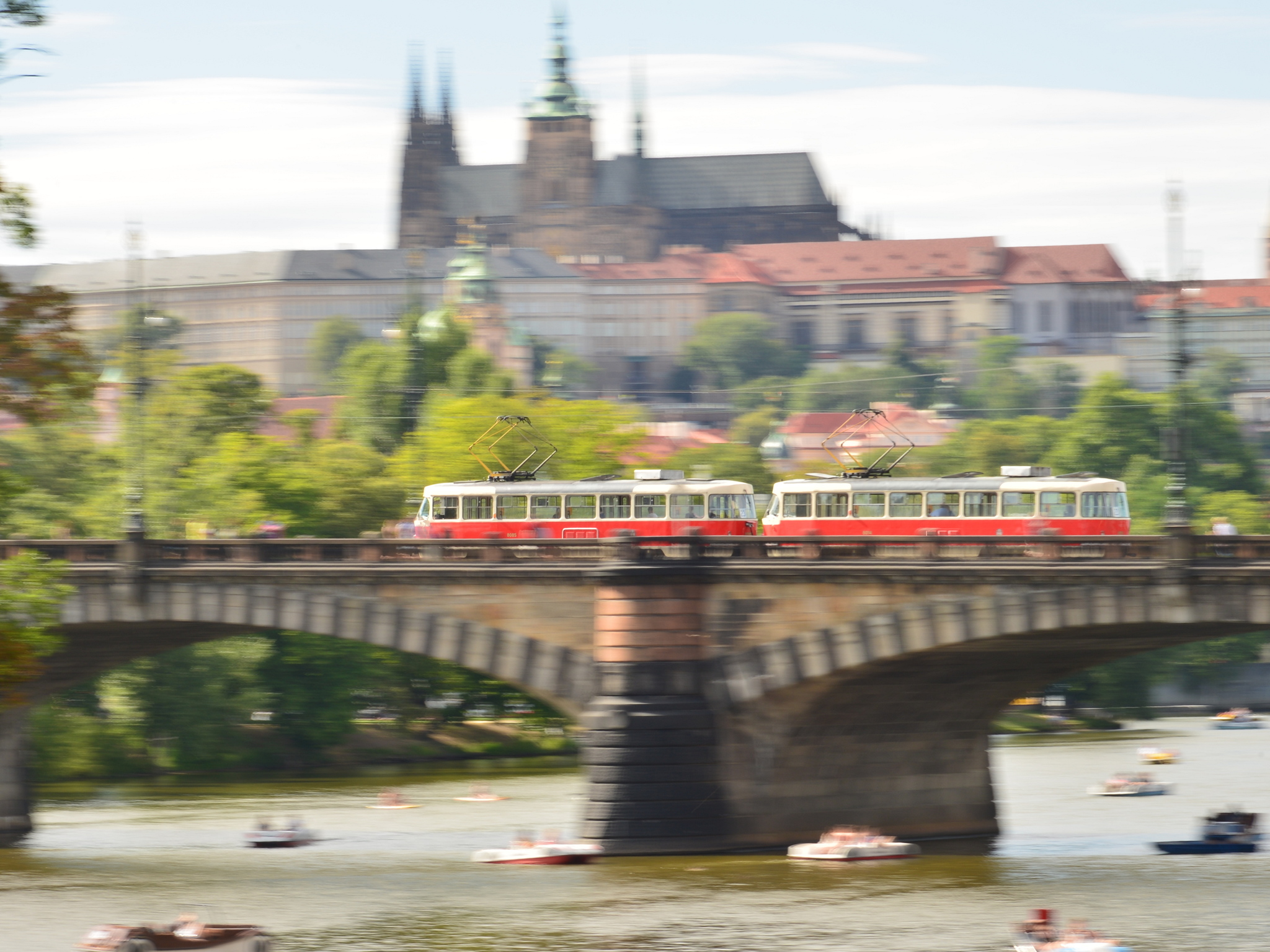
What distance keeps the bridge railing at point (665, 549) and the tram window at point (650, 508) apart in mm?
5972

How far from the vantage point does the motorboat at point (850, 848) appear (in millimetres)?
49281

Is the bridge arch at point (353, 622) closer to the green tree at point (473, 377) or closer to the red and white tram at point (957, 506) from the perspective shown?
the red and white tram at point (957, 506)

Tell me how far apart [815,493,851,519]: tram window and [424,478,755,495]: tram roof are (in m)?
2.05

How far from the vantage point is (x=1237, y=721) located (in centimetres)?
10962

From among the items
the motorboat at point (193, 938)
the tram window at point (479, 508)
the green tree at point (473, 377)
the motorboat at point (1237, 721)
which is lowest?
the motorboat at point (193, 938)

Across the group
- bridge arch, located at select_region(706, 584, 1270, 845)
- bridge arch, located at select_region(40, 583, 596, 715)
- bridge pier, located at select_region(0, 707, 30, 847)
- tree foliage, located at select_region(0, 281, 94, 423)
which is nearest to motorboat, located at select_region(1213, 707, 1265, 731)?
bridge arch, located at select_region(706, 584, 1270, 845)

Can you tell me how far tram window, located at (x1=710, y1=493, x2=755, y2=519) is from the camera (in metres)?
56.3

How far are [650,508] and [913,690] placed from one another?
344 inches

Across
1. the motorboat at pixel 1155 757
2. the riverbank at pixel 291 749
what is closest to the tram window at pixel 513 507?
the riverbank at pixel 291 749

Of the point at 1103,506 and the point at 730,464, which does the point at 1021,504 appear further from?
the point at 730,464

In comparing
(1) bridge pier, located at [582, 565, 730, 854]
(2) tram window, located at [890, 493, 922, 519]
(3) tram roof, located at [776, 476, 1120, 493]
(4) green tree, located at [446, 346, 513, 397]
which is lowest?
(1) bridge pier, located at [582, 565, 730, 854]

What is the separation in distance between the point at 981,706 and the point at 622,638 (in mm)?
12867

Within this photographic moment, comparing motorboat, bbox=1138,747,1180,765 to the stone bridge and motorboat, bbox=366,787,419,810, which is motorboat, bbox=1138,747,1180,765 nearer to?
motorboat, bbox=366,787,419,810

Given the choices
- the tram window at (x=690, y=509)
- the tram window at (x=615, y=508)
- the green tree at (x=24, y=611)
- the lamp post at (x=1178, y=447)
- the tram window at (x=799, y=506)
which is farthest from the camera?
the tram window at (x=615, y=508)
